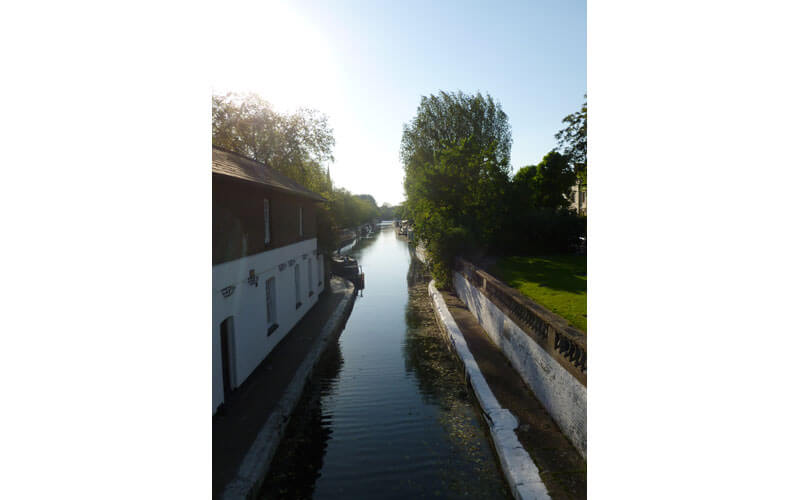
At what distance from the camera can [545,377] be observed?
7.60 meters

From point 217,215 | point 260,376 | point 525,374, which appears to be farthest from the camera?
point 260,376

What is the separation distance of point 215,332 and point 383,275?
22810 millimetres

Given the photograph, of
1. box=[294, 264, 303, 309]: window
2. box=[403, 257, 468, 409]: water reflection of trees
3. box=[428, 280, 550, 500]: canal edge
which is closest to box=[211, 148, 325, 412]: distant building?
box=[294, 264, 303, 309]: window

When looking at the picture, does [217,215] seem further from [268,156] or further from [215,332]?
[268,156]

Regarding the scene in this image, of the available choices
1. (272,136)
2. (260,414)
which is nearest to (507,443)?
(260,414)

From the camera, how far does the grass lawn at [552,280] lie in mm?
10047

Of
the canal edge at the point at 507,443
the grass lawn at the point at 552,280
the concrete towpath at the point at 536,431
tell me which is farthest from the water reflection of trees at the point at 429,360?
the grass lawn at the point at 552,280

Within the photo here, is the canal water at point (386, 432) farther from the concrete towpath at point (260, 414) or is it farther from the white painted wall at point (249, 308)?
the white painted wall at point (249, 308)

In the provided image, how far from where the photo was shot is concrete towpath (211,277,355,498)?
5898 mm

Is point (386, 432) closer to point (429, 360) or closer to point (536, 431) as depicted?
point (536, 431)

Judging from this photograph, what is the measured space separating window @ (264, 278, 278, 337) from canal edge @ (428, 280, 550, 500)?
17.2 feet

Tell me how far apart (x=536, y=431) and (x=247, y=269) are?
265 inches

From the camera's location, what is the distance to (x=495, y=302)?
468 inches
